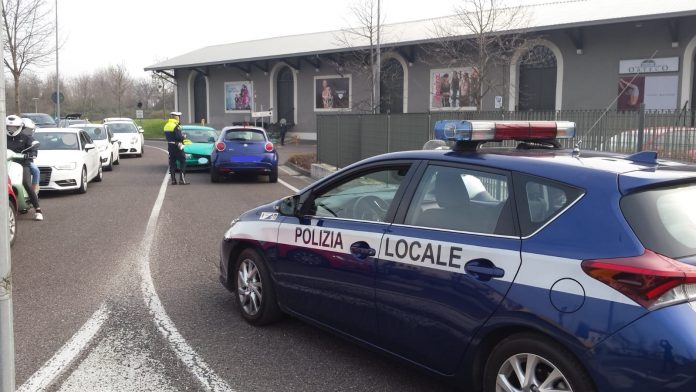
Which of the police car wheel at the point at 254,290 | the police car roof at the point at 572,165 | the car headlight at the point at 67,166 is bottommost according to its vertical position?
the police car wheel at the point at 254,290

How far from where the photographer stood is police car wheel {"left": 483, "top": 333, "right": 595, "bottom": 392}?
2.84m

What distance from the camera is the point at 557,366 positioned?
9.49ft

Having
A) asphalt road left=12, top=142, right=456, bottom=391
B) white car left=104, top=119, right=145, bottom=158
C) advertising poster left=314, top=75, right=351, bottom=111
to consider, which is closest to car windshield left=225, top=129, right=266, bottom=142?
asphalt road left=12, top=142, right=456, bottom=391

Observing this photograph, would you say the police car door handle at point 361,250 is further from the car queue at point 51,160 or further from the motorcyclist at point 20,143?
the motorcyclist at point 20,143

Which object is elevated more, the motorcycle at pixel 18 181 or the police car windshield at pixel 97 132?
the police car windshield at pixel 97 132

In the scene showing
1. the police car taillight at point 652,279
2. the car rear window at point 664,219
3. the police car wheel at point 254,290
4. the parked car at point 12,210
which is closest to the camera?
the police car taillight at point 652,279

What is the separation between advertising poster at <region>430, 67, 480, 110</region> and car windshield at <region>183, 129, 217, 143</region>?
12773mm

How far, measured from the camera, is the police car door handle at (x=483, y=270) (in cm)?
316

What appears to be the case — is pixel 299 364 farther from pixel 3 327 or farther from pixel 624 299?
pixel 624 299

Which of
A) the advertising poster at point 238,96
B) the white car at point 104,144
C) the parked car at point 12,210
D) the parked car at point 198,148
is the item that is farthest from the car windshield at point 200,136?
the advertising poster at point 238,96

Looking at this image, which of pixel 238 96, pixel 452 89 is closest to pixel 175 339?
pixel 452 89

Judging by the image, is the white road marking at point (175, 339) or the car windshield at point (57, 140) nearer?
the white road marking at point (175, 339)

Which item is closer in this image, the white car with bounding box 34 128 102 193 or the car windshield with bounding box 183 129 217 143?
the white car with bounding box 34 128 102 193

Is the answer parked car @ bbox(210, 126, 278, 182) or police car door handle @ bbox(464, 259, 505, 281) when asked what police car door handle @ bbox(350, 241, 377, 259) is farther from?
parked car @ bbox(210, 126, 278, 182)
